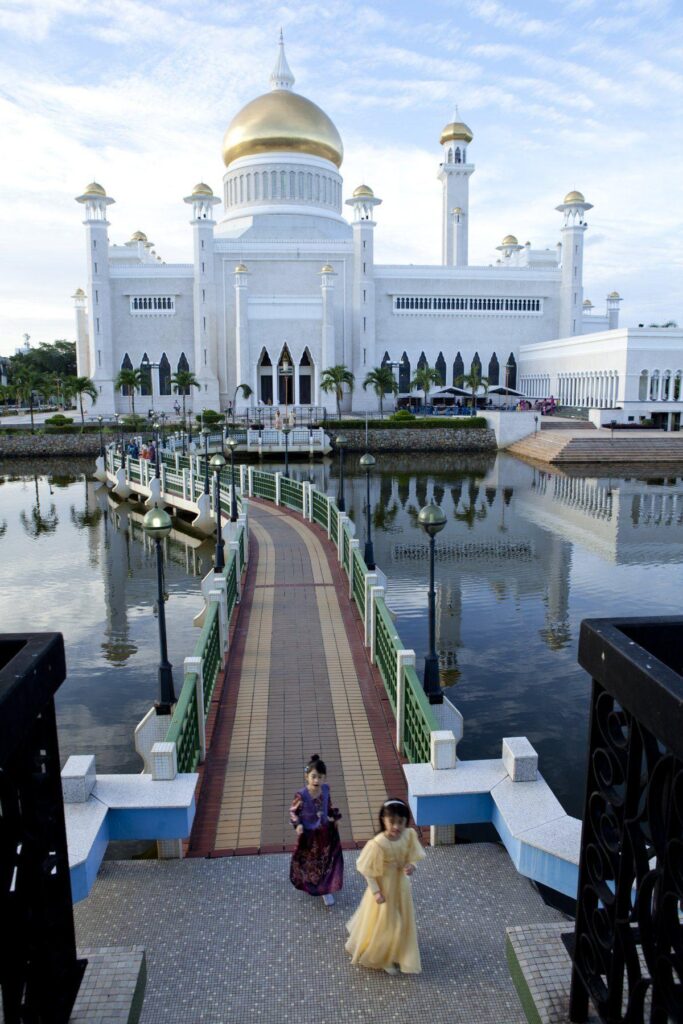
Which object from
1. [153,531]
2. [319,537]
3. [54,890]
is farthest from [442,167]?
[54,890]

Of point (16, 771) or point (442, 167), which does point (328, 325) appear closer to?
point (442, 167)

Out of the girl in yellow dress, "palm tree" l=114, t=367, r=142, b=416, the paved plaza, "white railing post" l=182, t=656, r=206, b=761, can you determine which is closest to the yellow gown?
the girl in yellow dress

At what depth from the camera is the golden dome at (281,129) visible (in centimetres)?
5288

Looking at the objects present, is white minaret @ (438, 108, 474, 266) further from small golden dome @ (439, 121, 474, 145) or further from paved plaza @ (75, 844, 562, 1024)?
paved plaza @ (75, 844, 562, 1024)

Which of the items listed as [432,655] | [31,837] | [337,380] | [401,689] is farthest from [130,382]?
[31,837]

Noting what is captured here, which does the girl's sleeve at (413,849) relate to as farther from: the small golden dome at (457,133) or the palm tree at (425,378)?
the small golden dome at (457,133)

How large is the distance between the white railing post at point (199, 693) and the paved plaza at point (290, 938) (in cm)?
157

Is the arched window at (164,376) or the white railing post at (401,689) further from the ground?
the arched window at (164,376)

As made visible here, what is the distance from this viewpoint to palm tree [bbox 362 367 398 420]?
49.2 metres

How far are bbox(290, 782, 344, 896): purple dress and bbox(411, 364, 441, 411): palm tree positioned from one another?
153 feet

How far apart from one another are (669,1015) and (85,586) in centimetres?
1642

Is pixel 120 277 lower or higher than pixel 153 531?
higher

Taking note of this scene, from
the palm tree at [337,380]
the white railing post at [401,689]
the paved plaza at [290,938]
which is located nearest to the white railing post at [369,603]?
the white railing post at [401,689]

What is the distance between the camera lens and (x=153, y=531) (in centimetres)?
874
